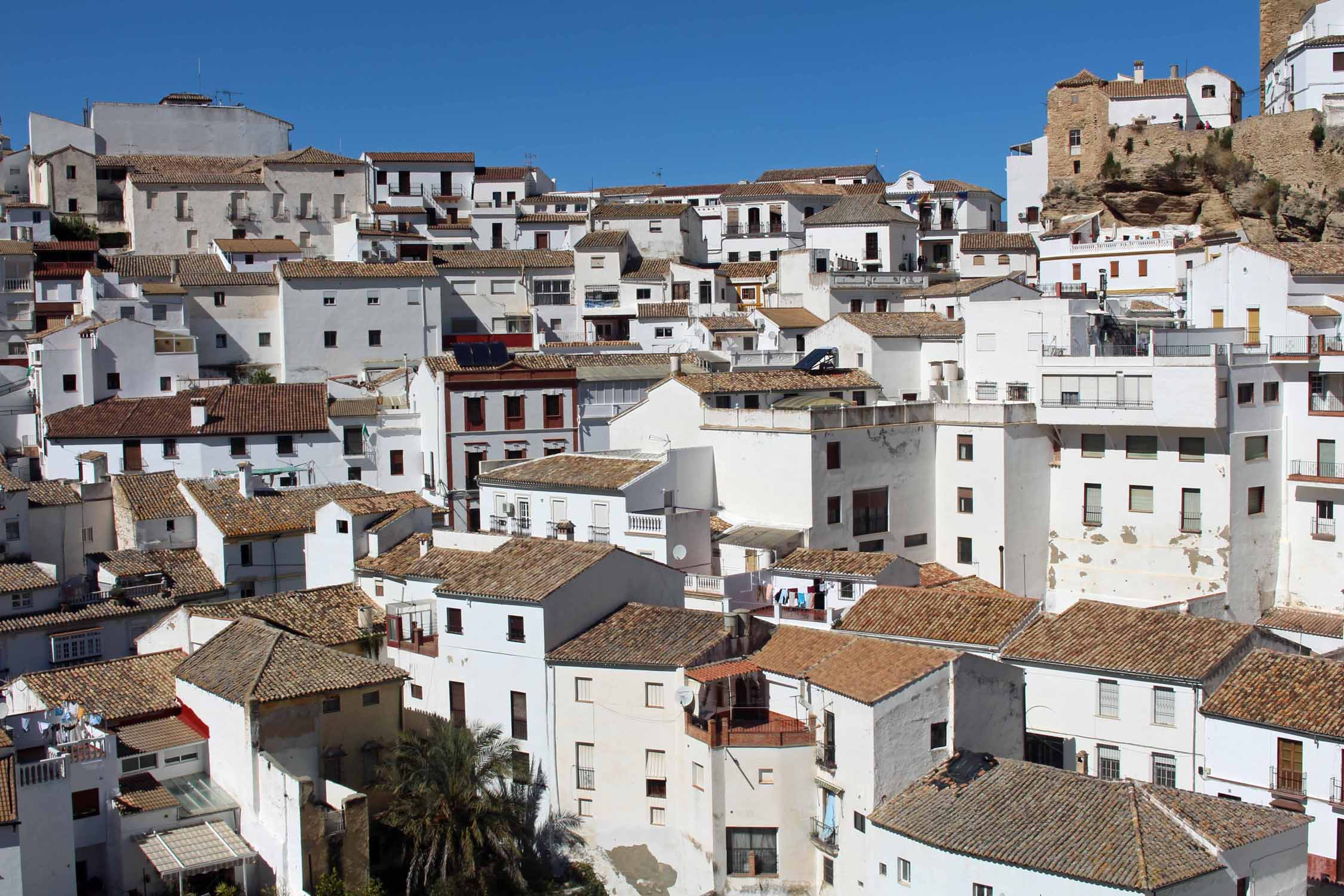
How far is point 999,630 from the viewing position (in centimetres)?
2778

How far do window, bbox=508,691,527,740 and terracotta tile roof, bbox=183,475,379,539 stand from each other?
9650 mm

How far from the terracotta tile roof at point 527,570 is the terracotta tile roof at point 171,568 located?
8.93 meters

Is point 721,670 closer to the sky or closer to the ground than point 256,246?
closer to the ground

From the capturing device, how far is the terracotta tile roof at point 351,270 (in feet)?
168

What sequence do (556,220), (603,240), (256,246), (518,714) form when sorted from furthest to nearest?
(556,220) < (256,246) < (603,240) < (518,714)

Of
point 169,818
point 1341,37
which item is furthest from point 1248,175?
point 169,818

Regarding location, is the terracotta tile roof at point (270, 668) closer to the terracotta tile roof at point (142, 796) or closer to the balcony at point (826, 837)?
the terracotta tile roof at point (142, 796)

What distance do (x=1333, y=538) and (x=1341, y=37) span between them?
3420 cm

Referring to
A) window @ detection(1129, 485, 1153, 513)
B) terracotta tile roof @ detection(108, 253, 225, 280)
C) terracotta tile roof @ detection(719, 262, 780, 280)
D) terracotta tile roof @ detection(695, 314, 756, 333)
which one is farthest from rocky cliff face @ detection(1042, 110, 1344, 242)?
terracotta tile roof @ detection(108, 253, 225, 280)

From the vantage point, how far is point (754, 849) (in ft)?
82.3

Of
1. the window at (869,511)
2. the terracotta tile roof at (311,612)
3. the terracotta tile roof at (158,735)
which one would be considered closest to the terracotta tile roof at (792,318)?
the window at (869,511)

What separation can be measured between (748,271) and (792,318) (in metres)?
11.8

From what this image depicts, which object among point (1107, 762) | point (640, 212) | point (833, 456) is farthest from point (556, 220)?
point (1107, 762)

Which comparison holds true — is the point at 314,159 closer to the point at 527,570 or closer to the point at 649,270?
the point at 649,270
